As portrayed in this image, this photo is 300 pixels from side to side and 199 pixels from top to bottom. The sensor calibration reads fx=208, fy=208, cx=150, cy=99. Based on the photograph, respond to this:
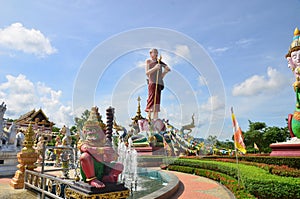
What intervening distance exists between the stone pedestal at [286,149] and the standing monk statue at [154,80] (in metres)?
15.0

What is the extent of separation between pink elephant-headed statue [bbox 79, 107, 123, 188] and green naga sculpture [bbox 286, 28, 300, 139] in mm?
11800

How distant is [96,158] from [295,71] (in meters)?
13.0

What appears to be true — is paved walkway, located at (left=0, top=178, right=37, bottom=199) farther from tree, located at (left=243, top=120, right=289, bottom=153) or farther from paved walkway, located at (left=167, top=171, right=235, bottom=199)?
tree, located at (left=243, top=120, right=289, bottom=153)

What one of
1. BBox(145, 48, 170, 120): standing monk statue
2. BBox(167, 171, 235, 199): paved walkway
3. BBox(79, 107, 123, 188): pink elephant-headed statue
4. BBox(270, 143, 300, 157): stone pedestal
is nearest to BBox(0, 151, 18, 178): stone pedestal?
BBox(167, 171, 235, 199): paved walkway

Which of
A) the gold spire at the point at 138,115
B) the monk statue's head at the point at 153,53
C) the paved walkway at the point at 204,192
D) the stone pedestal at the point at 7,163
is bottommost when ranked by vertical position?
the paved walkway at the point at 204,192

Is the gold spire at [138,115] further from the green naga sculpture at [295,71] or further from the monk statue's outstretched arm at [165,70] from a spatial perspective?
the green naga sculpture at [295,71]

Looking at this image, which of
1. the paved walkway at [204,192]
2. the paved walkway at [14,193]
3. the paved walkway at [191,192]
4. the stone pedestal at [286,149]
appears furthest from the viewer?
the stone pedestal at [286,149]

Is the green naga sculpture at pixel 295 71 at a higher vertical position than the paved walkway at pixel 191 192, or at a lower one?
higher

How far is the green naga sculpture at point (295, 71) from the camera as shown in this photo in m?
11.6

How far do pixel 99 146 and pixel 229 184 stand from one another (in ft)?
20.8

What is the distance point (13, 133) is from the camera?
10844mm

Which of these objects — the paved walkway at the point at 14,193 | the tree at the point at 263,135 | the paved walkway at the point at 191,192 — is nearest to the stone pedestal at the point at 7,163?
the paved walkway at the point at 191,192

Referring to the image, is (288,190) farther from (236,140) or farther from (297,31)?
(297,31)

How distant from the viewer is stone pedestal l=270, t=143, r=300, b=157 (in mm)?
10969
